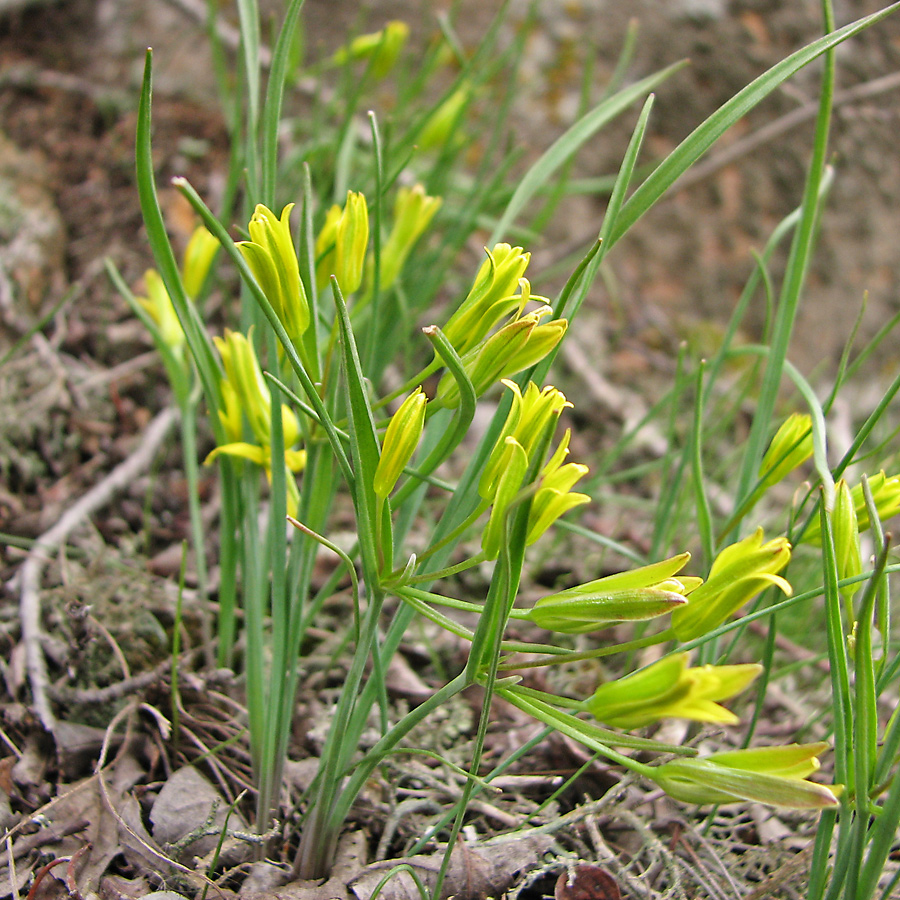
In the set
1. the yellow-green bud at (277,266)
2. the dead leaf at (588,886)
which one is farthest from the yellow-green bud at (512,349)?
the dead leaf at (588,886)

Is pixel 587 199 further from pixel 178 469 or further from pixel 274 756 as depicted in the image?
pixel 274 756

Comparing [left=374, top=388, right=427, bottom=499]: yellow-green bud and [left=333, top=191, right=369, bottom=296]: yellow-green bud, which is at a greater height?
[left=333, top=191, right=369, bottom=296]: yellow-green bud

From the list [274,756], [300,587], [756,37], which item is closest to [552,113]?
[756,37]

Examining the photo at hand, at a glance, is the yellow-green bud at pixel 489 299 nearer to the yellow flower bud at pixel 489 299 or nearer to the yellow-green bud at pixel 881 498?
the yellow flower bud at pixel 489 299

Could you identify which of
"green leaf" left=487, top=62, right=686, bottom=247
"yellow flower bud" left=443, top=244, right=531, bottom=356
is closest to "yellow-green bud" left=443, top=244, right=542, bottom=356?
"yellow flower bud" left=443, top=244, right=531, bottom=356

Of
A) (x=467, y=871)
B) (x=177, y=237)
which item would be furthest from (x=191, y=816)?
(x=177, y=237)

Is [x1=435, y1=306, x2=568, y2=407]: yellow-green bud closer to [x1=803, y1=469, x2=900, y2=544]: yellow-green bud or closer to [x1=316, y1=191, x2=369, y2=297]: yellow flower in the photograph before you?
[x1=316, y1=191, x2=369, y2=297]: yellow flower
